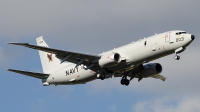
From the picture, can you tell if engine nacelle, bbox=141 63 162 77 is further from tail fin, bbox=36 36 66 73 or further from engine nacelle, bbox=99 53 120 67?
tail fin, bbox=36 36 66 73

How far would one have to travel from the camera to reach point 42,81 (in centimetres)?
8031

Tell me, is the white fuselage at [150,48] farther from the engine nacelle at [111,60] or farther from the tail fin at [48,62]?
the tail fin at [48,62]

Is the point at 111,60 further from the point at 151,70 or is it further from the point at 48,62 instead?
the point at 48,62

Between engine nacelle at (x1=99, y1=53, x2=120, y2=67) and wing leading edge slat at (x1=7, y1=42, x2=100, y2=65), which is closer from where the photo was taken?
wing leading edge slat at (x1=7, y1=42, x2=100, y2=65)

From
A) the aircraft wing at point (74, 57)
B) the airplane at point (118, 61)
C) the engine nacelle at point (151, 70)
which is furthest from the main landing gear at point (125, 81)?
the aircraft wing at point (74, 57)

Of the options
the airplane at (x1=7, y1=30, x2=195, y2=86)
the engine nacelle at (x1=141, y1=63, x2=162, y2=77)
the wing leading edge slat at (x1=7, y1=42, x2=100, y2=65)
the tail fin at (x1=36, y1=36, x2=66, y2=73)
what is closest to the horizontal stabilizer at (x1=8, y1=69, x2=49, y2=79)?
the airplane at (x1=7, y1=30, x2=195, y2=86)

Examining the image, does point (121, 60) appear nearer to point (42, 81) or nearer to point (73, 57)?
point (73, 57)

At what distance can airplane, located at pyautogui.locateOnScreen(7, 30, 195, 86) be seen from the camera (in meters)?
69.7

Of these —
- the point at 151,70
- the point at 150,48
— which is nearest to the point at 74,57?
the point at 150,48

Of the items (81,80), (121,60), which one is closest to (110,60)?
(121,60)

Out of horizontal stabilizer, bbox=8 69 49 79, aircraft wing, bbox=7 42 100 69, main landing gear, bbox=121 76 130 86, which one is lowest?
main landing gear, bbox=121 76 130 86

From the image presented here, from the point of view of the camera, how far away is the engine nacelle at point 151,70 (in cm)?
7856

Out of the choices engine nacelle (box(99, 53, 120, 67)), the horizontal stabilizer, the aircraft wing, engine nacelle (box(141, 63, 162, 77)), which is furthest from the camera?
engine nacelle (box(141, 63, 162, 77))

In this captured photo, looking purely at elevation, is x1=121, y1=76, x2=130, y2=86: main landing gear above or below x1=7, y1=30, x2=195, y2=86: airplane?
below
